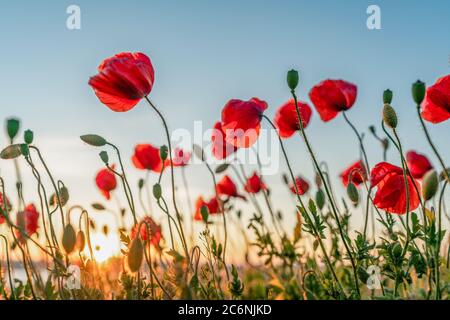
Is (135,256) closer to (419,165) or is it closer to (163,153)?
(163,153)

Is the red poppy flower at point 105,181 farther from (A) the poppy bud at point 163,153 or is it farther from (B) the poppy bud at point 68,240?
(B) the poppy bud at point 68,240

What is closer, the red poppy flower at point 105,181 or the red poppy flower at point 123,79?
the red poppy flower at point 123,79

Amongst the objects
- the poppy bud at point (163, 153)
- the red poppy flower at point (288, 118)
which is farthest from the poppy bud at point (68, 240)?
the red poppy flower at point (288, 118)

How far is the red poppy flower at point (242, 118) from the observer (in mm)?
2115

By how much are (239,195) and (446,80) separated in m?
2.03

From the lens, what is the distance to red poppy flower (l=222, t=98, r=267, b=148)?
2115 mm

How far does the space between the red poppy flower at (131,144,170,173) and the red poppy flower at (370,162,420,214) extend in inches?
61.9

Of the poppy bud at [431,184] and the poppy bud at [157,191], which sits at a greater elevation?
the poppy bud at [157,191]

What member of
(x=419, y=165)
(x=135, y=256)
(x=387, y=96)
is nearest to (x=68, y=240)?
(x=135, y=256)

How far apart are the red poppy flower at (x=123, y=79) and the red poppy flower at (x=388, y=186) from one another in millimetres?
796

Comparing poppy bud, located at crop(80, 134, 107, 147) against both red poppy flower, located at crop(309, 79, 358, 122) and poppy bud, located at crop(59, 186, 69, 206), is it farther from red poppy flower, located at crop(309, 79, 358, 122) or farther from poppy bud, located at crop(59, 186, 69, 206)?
red poppy flower, located at crop(309, 79, 358, 122)

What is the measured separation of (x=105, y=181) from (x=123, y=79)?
119cm

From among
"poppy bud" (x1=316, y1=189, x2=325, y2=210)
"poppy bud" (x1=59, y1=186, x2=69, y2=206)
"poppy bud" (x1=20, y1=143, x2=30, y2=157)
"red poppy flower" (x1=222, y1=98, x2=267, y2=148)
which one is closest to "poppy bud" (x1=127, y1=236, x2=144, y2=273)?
"poppy bud" (x1=20, y1=143, x2=30, y2=157)
